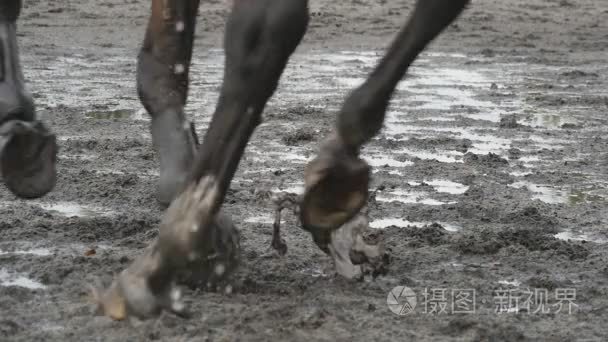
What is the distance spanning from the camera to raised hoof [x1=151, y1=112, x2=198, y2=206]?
3.65 m

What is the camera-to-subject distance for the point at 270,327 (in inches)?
118

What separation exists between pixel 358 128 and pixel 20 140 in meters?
1.18

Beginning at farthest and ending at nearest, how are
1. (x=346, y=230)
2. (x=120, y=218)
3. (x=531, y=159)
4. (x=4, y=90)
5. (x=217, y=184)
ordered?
(x=531, y=159)
(x=120, y=218)
(x=4, y=90)
(x=346, y=230)
(x=217, y=184)

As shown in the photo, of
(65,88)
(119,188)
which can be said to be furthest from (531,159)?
(65,88)

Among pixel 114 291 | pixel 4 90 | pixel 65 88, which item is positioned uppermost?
pixel 4 90

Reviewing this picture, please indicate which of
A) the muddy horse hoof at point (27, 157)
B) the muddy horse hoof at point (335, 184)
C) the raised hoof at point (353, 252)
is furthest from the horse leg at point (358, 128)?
the muddy horse hoof at point (27, 157)

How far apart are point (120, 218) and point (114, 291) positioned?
1310mm

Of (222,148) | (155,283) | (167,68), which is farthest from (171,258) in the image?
(167,68)

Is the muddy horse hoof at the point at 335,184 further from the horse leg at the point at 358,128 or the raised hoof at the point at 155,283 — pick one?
the raised hoof at the point at 155,283

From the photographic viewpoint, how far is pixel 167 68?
411 cm

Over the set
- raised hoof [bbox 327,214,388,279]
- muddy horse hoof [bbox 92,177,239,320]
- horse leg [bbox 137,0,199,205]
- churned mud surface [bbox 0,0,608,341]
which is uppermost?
horse leg [bbox 137,0,199,205]

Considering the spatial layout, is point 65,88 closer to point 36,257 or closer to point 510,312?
point 36,257

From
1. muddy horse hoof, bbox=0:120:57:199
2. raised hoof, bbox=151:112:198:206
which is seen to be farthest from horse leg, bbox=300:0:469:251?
muddy horse hoof, bbox=0:120:57:199

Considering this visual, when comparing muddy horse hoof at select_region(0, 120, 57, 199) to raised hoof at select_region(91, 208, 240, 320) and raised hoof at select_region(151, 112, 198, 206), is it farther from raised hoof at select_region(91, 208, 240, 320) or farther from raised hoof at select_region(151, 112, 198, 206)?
raised hoof at select_region(91, 208, 240, 320)
